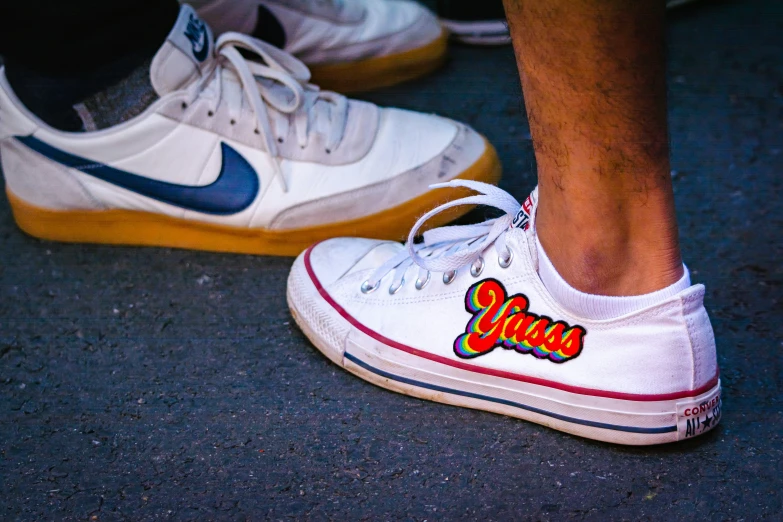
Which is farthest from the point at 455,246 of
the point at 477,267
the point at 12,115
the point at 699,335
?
the point at 12,115

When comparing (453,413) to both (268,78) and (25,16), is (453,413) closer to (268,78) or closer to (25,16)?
(268,78)

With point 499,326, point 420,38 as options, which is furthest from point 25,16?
point 420,38

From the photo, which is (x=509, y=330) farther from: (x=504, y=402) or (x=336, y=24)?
(x=336, y=24)

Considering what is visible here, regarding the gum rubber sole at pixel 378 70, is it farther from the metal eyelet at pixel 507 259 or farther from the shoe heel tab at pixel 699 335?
the shoe heel tab at pixel 699 335

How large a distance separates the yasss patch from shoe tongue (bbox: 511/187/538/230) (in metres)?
0.08

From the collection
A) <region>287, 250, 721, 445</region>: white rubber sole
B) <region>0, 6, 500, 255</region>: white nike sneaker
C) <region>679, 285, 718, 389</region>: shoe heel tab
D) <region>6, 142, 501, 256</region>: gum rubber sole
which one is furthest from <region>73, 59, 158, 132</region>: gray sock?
<region>679, 285, 718, 389</region>: shoe heel tab

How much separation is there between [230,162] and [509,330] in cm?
65

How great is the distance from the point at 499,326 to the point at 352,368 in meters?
0.25

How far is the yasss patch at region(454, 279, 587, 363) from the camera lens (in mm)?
1000

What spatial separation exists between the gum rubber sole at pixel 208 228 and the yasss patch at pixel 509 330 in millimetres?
385

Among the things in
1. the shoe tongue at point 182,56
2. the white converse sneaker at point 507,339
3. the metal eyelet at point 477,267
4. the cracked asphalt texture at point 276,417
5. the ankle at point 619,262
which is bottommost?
the cracked asphalt texture at point 276,417

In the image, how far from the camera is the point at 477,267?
1.06 metres

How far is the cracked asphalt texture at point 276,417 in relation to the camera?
38.1 inches

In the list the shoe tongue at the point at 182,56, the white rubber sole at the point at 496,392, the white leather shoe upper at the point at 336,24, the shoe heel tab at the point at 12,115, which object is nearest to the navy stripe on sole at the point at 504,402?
the white rubber sole at the point at 496,392
